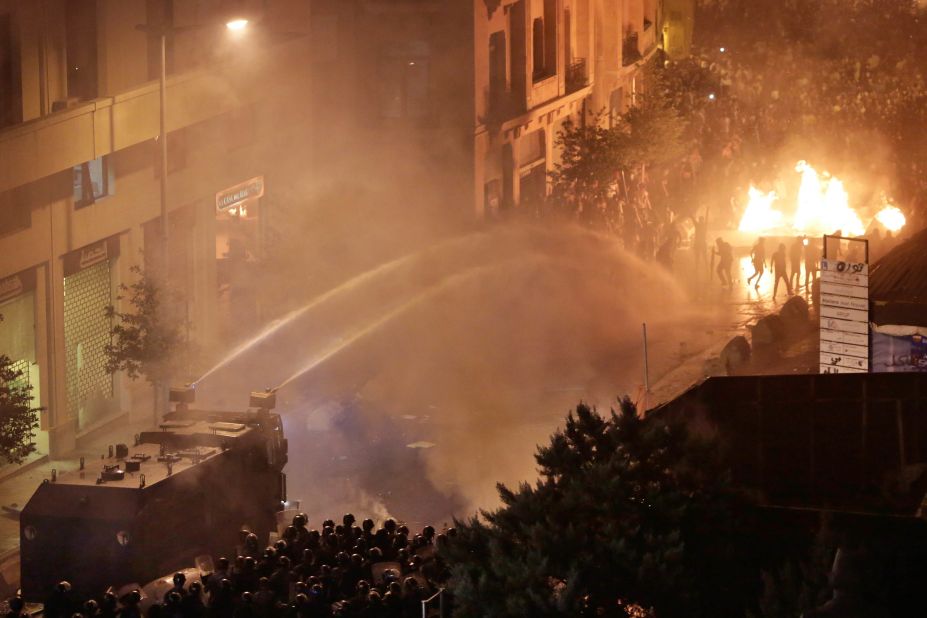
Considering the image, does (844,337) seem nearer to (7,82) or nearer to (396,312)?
(7,82)

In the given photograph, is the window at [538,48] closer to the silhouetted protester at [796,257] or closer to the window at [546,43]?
the window at [546,43]

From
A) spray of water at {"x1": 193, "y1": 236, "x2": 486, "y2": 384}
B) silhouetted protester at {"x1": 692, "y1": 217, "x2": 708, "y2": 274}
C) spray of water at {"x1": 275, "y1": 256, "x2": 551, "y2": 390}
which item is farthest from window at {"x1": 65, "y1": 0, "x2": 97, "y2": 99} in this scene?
silhouetted protester at {"x1": 692, "y1": 217, "x2": 708, "y2": 274}

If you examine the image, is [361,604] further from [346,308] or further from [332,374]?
[346,308]

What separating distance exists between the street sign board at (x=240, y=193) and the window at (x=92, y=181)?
179 inches

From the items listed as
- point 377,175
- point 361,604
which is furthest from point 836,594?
point 377,175

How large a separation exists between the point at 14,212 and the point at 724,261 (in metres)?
18.3

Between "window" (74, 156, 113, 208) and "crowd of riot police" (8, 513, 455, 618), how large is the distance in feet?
38.8

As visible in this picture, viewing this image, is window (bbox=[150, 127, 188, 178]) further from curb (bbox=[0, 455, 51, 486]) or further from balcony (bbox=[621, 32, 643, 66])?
balcony (bbox=[621, 32, 643, 66])

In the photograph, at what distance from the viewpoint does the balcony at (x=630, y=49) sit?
2112 inches

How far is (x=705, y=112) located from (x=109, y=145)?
28041mm

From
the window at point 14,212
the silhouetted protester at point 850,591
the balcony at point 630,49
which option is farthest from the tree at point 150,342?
the balcony at point 630,49

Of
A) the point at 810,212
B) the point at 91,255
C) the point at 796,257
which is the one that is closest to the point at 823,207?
the point at 810,212

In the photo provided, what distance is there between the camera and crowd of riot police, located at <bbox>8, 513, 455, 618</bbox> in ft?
43.0

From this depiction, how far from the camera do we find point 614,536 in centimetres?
1079
